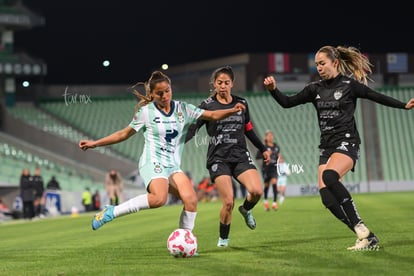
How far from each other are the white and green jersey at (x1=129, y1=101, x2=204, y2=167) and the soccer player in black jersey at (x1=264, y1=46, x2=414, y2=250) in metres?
1.24

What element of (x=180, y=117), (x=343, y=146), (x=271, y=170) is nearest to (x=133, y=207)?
(x=180, y=117)

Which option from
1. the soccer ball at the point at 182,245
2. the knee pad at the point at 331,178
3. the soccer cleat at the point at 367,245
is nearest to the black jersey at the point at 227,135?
the knee pad at the point at 331,178

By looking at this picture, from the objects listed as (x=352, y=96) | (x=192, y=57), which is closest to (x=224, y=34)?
(x=192, y=57)

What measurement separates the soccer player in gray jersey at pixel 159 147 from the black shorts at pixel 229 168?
4.17 feet

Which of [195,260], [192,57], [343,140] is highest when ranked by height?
[192,57]

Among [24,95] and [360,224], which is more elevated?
[24,95]

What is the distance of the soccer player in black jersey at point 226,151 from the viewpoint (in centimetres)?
1141

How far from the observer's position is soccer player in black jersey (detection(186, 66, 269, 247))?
11.4 metres

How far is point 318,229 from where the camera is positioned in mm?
14531

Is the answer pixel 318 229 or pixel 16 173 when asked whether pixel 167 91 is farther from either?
pixel 16 173

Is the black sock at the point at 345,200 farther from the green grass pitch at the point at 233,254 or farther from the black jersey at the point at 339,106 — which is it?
the black jersey at the point at 339,106

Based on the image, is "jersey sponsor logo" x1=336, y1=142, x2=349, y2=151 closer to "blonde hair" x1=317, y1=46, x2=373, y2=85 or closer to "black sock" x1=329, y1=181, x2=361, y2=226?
"black sock" x1=329, y1=181, x2=361, y2=226

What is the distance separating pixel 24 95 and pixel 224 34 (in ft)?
51.4

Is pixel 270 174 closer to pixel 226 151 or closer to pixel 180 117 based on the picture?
pixel 226 151
